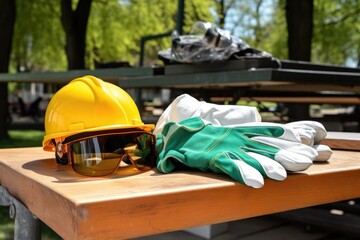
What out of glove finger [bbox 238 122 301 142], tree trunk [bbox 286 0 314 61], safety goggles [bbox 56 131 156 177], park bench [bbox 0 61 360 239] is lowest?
park bench [bbox 0 61 360 239]

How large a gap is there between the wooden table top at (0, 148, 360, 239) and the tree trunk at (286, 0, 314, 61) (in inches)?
363

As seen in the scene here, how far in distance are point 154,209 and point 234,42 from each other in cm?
321

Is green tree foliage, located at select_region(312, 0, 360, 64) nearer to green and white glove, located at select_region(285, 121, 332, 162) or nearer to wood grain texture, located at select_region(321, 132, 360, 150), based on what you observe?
wood grain texture, located at select_region(321, 132, 360, 150)

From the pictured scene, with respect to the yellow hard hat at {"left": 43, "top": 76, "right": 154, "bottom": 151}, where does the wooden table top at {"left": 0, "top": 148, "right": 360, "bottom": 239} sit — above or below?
below

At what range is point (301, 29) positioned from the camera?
34.9 feet

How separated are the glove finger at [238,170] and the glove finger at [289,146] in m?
0.17

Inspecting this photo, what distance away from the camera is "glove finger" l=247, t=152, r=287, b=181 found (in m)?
1.36

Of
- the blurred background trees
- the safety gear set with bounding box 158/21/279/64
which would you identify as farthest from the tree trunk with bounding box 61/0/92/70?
the safety gear set with bounding box 158/21/279/64

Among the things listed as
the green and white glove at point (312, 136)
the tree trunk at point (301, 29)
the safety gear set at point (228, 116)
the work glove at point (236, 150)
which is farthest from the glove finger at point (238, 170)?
the tree trunk at point (301, 29)

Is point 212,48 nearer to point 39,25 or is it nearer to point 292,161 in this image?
point 292,161

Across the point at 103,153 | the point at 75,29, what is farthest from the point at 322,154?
the point at 75,29

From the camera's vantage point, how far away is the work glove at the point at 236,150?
1374 millimetres

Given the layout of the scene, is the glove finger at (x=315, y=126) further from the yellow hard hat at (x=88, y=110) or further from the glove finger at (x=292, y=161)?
the yellow hard hat at (x=88, y=110)

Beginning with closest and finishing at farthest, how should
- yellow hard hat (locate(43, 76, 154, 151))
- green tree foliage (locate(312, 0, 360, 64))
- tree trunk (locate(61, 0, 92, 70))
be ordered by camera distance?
yellow hard hat (locate(43, 76, 154, 151))
tree trunk (locate(61, 0, 92, 70))
green tree foliage (locate(312, 0, 360, 64))
